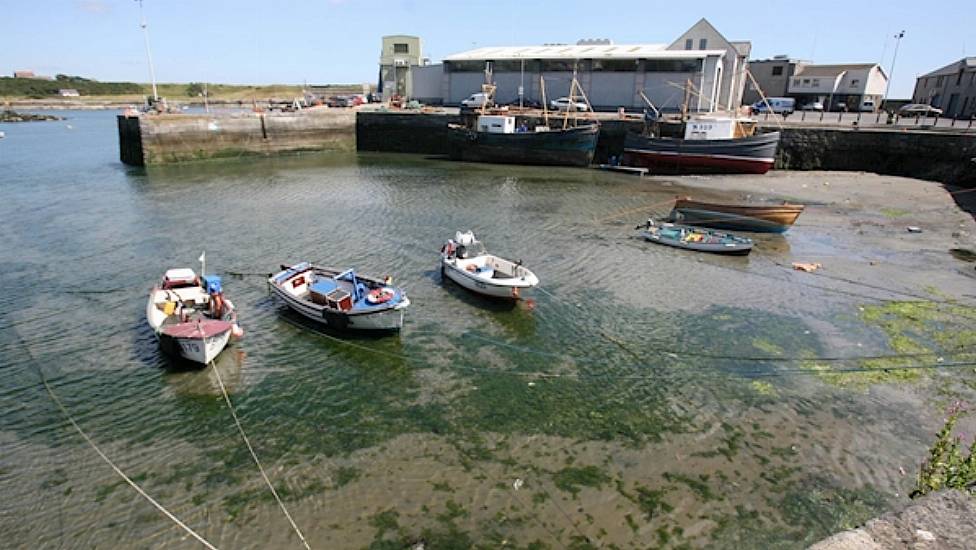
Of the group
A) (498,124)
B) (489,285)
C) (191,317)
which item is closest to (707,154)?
(498,124)

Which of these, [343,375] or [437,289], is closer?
[343,375]

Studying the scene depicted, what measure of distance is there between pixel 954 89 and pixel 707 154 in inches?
1733

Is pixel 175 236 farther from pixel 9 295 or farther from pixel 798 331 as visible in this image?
pixel 798 331

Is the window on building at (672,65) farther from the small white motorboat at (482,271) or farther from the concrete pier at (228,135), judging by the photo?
the small white motorboat at (482,271)

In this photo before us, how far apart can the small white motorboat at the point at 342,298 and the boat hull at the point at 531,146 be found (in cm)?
3324

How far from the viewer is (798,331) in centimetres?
1678

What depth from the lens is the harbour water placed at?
32.1 feet

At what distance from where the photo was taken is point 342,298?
16.3m

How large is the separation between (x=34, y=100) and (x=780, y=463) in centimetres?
16811

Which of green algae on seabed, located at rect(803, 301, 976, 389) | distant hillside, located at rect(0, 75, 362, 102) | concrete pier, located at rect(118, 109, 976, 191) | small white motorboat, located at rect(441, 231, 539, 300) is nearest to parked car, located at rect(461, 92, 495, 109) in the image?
Result: concrete pier, located at rect(118, 109, 976, 191)

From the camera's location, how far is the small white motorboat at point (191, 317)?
14.2 meters

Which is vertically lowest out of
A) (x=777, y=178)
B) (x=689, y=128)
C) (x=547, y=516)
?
(x=547, y=516)

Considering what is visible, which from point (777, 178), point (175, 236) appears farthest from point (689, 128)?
point (175, 236)

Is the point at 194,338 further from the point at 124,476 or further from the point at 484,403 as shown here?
the point at 484,403
